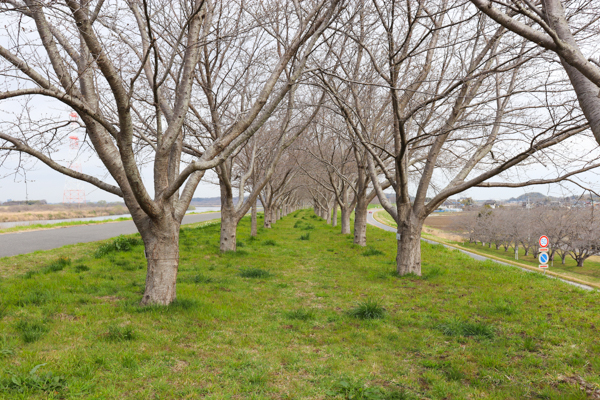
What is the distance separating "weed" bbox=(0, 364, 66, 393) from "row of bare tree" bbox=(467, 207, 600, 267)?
90.9 ft

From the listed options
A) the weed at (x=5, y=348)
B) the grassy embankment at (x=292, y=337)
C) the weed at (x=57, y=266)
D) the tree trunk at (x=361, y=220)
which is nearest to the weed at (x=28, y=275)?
the grassy embankment at (x=292, y=337)

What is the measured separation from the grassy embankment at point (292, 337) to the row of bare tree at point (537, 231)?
2192 centimetres

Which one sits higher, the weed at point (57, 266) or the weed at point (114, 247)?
the weed at point (114, 247)

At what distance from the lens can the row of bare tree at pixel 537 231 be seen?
88.7 ft

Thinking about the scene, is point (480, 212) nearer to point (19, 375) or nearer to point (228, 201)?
point (228, 201)

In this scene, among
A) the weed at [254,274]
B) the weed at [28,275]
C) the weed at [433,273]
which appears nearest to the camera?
the weed at [28,275]

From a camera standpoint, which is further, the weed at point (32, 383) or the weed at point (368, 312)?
the weed at point (368, 312)

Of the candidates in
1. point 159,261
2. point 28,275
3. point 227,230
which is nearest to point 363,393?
point 159,261

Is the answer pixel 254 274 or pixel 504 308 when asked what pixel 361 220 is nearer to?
pixel 254 274

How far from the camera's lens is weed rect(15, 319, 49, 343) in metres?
3.91

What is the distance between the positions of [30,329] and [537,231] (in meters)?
40.1

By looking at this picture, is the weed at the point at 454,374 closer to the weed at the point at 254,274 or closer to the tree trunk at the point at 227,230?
the weed at the point at 254,274

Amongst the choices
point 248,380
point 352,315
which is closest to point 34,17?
point 248,380

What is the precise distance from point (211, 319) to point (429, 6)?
705 centimetres
